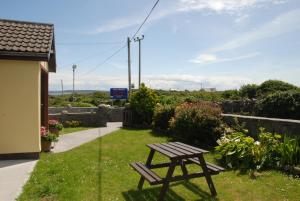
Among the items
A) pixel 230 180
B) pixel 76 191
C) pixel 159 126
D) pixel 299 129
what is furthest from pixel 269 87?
pixel 76 191

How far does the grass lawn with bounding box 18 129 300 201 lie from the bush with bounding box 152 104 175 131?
5.68 m

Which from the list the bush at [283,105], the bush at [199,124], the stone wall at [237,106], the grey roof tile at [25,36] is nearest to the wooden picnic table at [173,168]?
the bush at [199,124]

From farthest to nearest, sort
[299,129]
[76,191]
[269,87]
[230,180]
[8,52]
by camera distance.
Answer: [269,87], [8,52], [299,129], [230,180], [76,191]

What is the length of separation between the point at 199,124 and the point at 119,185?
4512 millimetres

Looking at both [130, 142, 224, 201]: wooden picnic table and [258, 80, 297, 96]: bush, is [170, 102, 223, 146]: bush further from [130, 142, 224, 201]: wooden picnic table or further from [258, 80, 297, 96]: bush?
[258, 80, 297, 96]: bush

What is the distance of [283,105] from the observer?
13609mm

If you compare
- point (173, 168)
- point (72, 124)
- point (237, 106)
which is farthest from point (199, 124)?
point (237, 106)

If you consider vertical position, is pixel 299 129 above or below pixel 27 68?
below

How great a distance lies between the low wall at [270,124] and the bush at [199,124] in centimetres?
58

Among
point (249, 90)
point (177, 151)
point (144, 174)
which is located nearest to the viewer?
point (144, 174)

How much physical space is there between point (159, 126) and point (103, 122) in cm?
436

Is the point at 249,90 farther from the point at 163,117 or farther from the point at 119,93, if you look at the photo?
the point at 163,117

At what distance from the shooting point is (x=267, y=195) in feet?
18.0

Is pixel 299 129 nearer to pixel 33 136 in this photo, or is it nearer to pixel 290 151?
pixel 290 151
